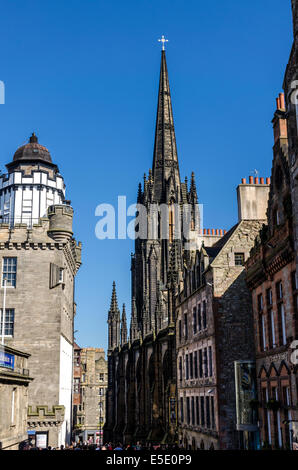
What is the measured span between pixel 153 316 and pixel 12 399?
48.5 m

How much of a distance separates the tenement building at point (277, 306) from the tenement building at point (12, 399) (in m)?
11.5

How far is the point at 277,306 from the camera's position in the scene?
80.4 feet

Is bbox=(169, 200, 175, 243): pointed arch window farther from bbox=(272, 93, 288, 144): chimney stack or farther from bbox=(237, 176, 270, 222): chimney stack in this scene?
bbox=(272, 93, 288, 144): chimney stack

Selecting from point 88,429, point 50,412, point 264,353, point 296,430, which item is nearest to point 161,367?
point 50,412

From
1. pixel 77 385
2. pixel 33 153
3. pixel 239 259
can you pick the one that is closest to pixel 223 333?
pixel 239 259

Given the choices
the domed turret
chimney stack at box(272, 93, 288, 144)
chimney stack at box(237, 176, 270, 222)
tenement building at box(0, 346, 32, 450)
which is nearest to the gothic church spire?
the domed turret

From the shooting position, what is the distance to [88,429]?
94438mm

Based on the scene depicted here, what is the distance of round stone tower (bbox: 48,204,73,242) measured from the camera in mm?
43094

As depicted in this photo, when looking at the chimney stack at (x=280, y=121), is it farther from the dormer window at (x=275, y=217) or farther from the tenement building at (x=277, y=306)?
the dormer window at (x=275, y=217)

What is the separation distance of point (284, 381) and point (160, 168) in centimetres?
Answer: 7556

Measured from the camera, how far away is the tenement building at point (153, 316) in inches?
2035

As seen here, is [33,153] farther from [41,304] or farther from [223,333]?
[223,333]
